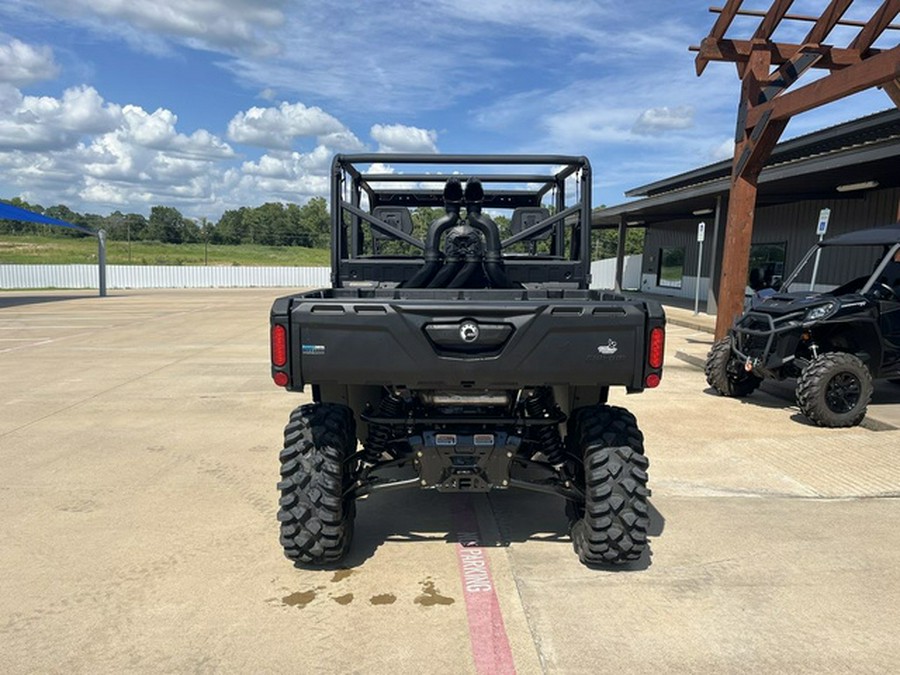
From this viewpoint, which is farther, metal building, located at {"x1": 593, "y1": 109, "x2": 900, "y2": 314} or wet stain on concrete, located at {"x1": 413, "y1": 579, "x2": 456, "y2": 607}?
metal building, located at {"x1": 593, "y1": 109, "x2": 900, "y2": 314}

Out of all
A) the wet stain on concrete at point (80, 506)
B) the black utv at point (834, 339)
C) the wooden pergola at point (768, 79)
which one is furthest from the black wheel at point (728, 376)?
the wet stain on concrete at point (80, 506)

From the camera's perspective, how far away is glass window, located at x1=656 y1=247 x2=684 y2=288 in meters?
25.8

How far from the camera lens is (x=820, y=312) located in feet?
22.1

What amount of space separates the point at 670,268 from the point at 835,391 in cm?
2149

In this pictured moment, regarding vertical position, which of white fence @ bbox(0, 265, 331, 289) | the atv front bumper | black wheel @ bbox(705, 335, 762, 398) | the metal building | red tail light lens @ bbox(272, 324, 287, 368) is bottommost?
white fence @ bbox(0, 265, 331, 289)

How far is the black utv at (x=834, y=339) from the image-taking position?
21.0ft

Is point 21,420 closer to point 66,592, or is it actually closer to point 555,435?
point 66,592

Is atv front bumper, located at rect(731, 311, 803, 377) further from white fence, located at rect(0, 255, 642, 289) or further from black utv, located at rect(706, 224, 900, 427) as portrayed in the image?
white fence, located at rect(0, 255, 642, 289)

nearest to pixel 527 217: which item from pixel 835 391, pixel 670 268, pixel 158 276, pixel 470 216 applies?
pixel 470 216

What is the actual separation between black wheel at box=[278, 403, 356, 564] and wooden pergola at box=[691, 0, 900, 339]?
23.5 feet

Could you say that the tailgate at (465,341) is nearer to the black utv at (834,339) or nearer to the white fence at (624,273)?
the black utv at (834,339)

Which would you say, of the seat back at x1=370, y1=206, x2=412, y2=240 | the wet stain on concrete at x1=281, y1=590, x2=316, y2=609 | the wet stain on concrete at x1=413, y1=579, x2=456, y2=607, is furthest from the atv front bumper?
the wet stain on concrete at x1=281, y1=590, x2=316, y2=609

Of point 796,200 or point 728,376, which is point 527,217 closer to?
point 728,376

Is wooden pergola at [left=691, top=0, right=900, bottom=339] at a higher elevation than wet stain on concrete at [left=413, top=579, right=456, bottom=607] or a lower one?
higher
